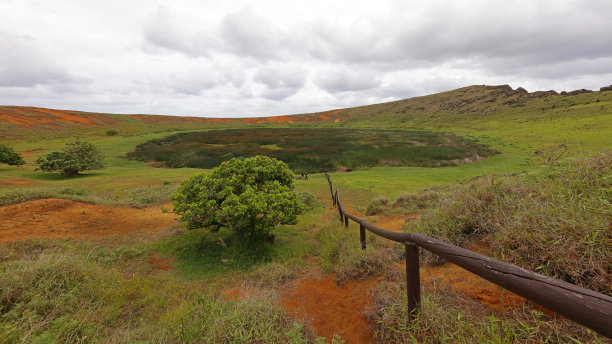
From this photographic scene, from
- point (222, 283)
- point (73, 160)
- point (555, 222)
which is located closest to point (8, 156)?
point (73, 160)

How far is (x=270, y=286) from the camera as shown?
514 cm

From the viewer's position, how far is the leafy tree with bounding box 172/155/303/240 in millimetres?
7273

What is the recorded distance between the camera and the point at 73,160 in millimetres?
25125

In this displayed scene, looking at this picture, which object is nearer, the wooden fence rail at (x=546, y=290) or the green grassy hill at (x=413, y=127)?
the wooden fence rail at (x=546, y=290)

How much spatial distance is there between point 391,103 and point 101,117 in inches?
5157

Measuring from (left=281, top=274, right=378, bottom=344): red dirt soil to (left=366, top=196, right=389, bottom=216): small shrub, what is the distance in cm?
684

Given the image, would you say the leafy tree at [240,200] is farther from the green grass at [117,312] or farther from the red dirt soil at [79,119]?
the red dirt soil at [79,119]

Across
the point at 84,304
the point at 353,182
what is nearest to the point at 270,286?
the point at 84,304

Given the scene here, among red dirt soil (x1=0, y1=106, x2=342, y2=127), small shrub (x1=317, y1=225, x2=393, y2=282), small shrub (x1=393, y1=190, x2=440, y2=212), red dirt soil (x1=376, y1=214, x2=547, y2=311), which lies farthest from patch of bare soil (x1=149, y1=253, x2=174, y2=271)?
red dirt soil (x1=0, y1=106, x2=342, y2=127)

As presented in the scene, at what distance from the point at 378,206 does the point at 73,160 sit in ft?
98.4

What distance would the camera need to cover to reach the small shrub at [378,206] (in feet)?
38.3

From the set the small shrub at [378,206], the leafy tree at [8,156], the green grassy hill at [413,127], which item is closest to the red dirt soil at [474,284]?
the green grassy hill at [413,127]

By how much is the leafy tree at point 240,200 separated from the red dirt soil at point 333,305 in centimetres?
263

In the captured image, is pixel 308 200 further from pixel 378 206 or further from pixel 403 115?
pixel 403 115
